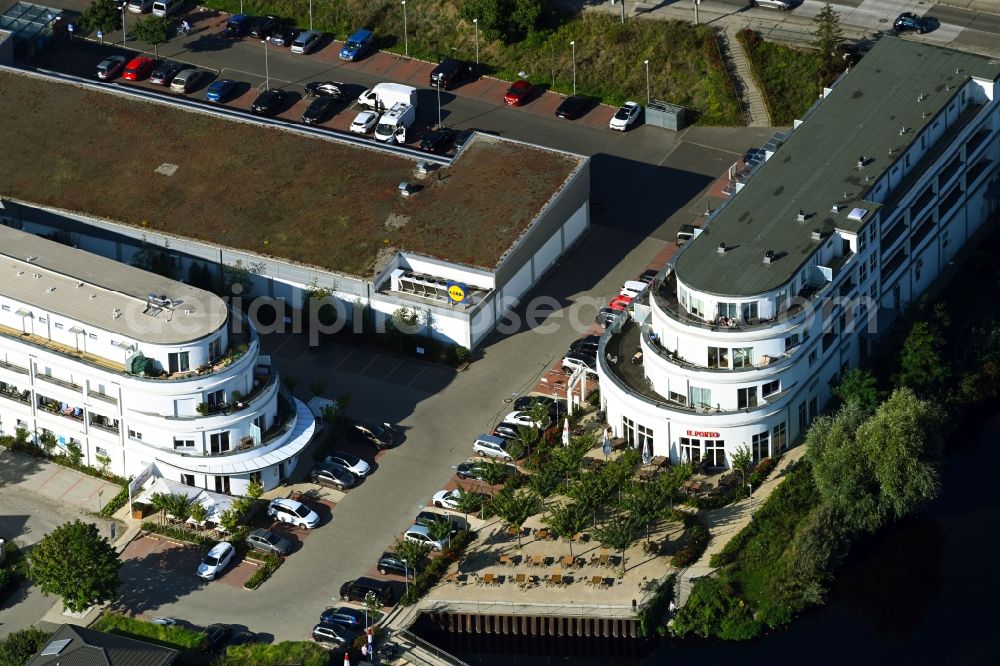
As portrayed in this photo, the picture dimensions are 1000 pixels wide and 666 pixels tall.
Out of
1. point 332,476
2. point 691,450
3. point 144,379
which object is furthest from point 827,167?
point 144,379

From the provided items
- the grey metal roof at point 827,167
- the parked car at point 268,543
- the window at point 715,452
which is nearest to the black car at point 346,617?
the parked car at point 268,543

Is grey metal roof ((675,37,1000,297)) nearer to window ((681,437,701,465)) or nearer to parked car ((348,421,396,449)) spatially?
window ((681,437,701,465))

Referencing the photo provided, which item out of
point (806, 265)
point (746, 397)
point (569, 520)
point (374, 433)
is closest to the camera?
point (569, 520)

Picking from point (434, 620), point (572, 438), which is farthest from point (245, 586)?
point (572, 438)

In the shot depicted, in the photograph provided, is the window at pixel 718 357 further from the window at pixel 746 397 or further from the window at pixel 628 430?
the window at pixel 628 430

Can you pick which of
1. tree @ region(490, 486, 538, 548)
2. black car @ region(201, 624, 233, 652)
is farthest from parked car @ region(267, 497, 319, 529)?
tree @ region(490, 486, 538, 548)

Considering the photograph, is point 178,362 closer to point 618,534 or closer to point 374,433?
point 374,433
